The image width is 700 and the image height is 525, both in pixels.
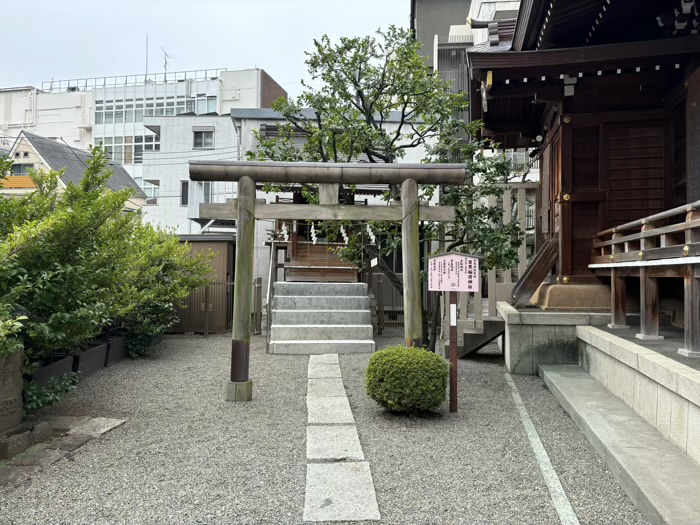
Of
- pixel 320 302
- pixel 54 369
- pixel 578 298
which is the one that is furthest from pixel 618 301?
pixel 54 369

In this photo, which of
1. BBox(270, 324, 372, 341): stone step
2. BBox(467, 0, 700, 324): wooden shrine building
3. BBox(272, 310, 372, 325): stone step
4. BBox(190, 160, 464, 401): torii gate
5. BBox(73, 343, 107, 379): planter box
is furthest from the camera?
BBox(272, 310, 372, 325): stone step

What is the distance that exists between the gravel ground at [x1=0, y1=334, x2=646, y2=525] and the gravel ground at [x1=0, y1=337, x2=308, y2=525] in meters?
0.01

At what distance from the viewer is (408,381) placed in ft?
19.5

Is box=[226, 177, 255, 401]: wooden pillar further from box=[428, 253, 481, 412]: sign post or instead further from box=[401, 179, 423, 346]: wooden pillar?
box=[428, 253, 481, 412]: sign post

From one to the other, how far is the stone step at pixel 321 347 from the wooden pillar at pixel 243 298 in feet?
12.4

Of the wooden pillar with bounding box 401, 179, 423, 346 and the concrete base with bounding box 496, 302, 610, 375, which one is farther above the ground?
the wooden pillar with bounding box 401, 179, 423, 346

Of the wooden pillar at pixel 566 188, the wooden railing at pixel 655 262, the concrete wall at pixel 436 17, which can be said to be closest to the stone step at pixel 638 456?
the wooden railing at pixel 655 262

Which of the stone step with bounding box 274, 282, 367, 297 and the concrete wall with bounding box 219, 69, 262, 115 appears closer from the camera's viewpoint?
the stone step with bounding box 274, 282, 367, 297

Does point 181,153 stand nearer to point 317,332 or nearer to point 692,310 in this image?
point 317,332

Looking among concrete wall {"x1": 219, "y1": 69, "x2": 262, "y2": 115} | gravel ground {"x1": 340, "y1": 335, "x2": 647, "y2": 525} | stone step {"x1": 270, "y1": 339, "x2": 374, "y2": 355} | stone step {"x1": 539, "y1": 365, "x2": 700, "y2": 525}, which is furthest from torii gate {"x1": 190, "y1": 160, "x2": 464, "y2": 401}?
concrete wall {"x1": 219, "y1": 69, "x2": 262, "y2": 115}

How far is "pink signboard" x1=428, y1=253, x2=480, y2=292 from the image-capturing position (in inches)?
260

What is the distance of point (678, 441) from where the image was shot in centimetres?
437

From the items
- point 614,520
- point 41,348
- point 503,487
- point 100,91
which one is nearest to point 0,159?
point 41,348

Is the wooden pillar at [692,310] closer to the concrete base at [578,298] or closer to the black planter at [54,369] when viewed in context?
the concrete base at [578,298]
